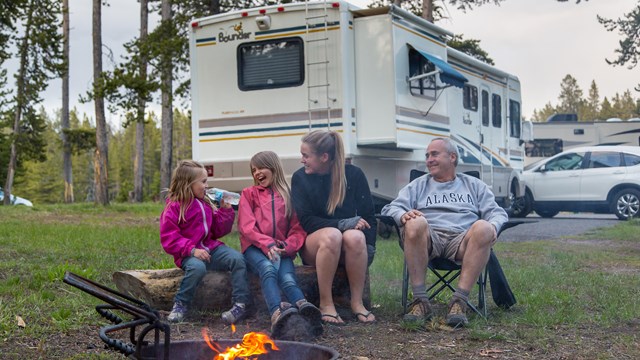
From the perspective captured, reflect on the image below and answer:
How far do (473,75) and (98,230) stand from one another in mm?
6095

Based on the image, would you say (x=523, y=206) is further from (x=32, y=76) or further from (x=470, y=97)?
(x=32, y=76)

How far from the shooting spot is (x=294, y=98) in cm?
931

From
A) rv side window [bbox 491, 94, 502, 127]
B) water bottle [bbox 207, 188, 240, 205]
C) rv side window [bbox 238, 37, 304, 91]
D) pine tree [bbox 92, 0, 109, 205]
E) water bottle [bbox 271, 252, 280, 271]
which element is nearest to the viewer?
water bottle [bbox 271, 252, 280, 271]

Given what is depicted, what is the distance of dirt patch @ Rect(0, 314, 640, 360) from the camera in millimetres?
3904

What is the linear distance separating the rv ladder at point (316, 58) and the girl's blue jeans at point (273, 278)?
4690mm

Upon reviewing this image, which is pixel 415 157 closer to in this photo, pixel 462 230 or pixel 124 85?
pixel 462 230

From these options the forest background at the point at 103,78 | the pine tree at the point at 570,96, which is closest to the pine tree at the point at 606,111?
the pine tree at the point at 570,96

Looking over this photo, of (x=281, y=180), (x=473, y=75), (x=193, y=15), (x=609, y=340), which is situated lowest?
(x=609, y=340)

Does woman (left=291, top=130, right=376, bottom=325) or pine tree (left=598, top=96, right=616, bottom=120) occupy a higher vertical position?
pine tree (left=598, top=96, right=616, bottom=120)

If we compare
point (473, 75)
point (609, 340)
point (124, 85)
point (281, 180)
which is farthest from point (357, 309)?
point (124, 85)

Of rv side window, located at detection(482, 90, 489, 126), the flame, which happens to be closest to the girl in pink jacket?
the flame

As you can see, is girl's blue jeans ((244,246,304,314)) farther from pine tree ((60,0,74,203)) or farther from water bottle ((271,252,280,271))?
pine tree ((60,0,74,203))

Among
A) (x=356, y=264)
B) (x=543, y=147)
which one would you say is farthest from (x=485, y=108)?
(x=543, y=147)

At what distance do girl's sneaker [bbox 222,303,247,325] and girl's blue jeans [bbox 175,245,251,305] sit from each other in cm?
4
